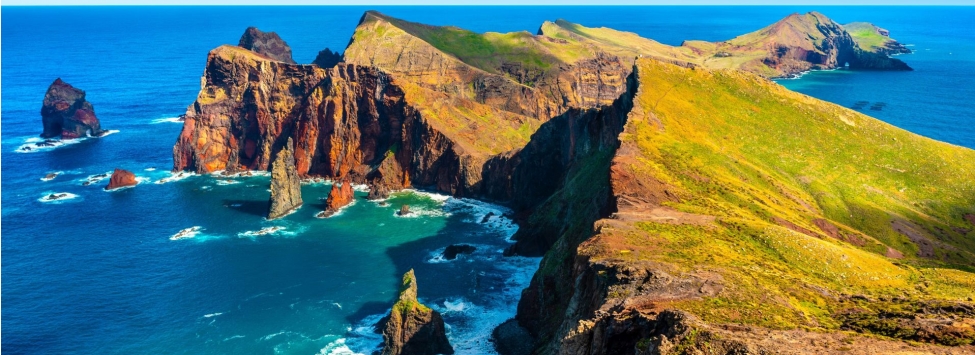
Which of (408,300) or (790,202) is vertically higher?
(790,202)

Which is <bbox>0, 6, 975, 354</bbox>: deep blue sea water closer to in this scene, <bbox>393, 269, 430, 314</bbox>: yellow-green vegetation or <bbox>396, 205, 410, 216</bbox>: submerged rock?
→ <bbox>396, 205, 410, 216</bbox>: submerged rock

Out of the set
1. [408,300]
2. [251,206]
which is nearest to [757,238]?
[408,300]

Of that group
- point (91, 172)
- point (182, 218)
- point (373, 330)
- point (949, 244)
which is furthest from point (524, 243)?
point (91, 172)

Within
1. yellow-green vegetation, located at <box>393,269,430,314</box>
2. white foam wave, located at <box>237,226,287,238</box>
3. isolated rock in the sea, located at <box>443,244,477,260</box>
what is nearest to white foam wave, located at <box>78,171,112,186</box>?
white foam wave, located at <box>237,226,287,238</box>

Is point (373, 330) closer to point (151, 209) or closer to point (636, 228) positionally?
point (636, 228)

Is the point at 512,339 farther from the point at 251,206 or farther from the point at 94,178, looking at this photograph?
the point at 94,178

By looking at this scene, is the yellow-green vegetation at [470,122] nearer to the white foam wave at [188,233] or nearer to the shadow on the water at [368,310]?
the white foam wave at [188,233]
